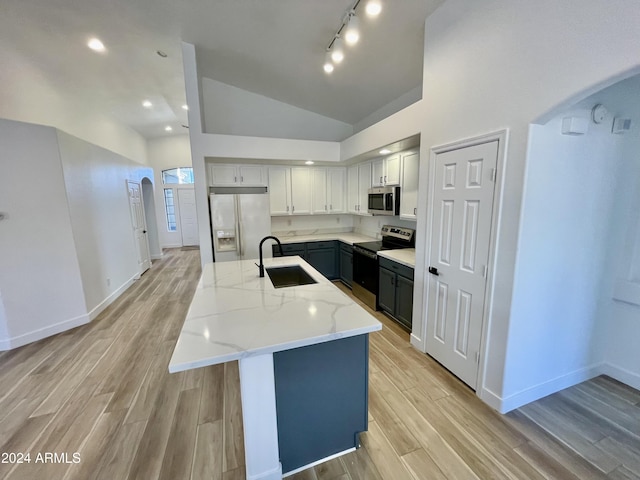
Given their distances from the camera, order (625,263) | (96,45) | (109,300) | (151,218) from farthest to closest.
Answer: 1. (151,218)
2. (109,300)
3. (96,45)
4. (625,263)

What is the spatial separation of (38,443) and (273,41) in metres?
4.03

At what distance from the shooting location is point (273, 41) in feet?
9.64

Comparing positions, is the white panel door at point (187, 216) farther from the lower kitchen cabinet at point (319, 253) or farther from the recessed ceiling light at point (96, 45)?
the lower kitchen cabinet at point (319, 253)

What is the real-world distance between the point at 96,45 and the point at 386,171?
4.14 metres

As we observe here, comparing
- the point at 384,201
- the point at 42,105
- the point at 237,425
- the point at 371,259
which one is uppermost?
→ the point at 42,105

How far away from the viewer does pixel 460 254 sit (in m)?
2.17

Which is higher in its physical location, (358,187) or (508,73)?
(508,73)

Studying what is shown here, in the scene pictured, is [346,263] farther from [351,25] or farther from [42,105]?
[42,105]

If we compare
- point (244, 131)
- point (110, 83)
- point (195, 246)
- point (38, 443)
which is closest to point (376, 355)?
point (38, 443)

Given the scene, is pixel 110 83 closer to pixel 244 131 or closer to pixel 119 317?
pixel 244 131


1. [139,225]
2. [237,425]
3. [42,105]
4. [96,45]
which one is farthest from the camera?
[139,225]

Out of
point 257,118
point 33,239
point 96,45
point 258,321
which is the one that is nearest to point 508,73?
point 258,321

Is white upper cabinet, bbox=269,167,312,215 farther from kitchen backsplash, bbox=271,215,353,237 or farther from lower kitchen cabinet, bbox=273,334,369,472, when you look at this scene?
lower kitchen cabinet, bbox=273,334,369,472

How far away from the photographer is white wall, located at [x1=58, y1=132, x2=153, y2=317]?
3.38 meters
